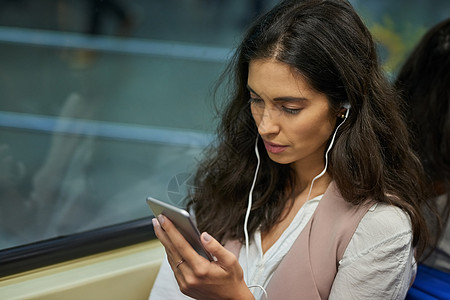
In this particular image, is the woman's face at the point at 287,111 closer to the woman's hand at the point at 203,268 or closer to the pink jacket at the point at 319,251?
the pink jacket at the point at 319,251

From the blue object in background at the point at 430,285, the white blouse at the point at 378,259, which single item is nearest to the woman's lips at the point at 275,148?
the white blouse at the point at 378,259

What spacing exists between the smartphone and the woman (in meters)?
0.01

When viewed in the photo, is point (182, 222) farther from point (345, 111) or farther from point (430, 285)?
point (430, 285)

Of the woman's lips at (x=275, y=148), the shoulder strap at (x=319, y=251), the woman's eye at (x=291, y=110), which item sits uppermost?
the woman's eye at (x=291, y=110)

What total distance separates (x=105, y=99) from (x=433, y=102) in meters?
1.32

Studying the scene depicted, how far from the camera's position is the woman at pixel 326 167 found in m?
1.06

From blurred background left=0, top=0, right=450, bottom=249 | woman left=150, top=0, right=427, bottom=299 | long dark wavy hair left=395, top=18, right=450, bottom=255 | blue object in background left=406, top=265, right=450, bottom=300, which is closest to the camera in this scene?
woman left=150, top=0, right=427, bottom=299

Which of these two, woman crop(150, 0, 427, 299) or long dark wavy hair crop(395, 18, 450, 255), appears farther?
long dark wavy hair crop(395, 18, 450, 255)

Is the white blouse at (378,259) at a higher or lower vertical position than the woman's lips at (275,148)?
lower

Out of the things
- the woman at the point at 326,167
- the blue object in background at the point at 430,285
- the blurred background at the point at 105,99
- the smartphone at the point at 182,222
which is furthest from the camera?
the blurred background at the point at 105,99

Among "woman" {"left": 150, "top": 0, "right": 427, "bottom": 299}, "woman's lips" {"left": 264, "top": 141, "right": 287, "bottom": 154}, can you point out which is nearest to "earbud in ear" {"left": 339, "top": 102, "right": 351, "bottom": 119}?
"woman" {"left": 150, "top": 0, "right": 427, "bottom": 299}

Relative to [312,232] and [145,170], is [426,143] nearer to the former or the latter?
[312,232]

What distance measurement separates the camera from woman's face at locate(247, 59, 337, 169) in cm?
106

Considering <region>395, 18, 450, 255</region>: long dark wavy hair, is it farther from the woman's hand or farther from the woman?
the woman's hand
